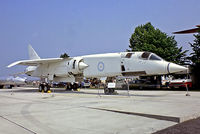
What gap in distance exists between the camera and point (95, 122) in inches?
188

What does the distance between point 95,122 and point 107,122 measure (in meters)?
0.31

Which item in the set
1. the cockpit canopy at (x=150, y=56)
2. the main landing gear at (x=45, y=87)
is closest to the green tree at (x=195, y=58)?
the cockpit canopy at (x=150, y=56)

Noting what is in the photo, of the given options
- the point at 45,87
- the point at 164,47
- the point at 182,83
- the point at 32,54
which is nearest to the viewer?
the point at 45,87

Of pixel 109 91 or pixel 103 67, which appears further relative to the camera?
pixel 109 91

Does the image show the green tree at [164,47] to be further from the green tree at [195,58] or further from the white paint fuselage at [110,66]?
the white paint fuselage at [110,66]

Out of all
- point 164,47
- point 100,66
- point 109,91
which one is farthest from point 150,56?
point 164,47

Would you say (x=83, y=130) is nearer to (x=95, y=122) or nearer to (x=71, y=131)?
(x=71, y=131)

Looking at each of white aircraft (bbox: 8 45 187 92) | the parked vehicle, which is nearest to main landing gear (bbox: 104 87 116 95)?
white aircraft (bbox: 8 45 187 92)

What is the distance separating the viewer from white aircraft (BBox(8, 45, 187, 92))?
11.3m

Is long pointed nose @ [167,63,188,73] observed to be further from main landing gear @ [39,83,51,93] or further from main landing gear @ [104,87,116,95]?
main landing gear @ [39,83,51,93]

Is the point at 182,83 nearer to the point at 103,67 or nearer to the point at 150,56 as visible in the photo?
the point at 150,56

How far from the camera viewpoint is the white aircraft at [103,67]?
1130cm

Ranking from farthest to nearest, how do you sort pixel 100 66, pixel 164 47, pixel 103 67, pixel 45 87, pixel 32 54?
pixel 164 47, pixel 32 54, pixel 45 87, pixel 100 66, pixel 103 67

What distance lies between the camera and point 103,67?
44.3ft
